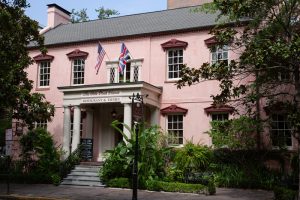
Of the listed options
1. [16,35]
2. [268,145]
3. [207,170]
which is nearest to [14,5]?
[16,35]

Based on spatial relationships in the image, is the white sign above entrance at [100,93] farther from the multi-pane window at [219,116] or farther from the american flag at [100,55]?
the multi-pane window at [219,116]

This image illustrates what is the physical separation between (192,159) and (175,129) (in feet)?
11.5

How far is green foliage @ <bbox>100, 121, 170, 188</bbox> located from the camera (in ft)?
58.4

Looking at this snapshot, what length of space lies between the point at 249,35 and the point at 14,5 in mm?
10188

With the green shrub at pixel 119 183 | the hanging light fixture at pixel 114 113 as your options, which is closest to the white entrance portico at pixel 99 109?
the hanging light fixture at pixel 114 113

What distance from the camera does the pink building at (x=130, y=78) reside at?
21.3 metres

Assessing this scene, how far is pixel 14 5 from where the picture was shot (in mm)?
17688

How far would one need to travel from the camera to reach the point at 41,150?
22.2 m

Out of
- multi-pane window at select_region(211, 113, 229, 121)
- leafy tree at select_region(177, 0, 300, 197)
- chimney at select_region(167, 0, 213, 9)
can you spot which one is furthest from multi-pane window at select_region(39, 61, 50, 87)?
leafy tree at select_region(177, 0, 300, 197)

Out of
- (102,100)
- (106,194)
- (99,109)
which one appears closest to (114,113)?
(99,109)

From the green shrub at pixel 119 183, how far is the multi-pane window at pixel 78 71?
8407 millimetres

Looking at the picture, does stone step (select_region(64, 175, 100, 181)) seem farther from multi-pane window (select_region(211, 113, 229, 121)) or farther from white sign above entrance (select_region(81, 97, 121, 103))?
multi-pane window (select_region(211, 113, 229, 121))

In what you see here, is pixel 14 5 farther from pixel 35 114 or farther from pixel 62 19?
pixel 62 19

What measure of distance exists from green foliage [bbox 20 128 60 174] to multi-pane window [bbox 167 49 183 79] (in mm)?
7643
